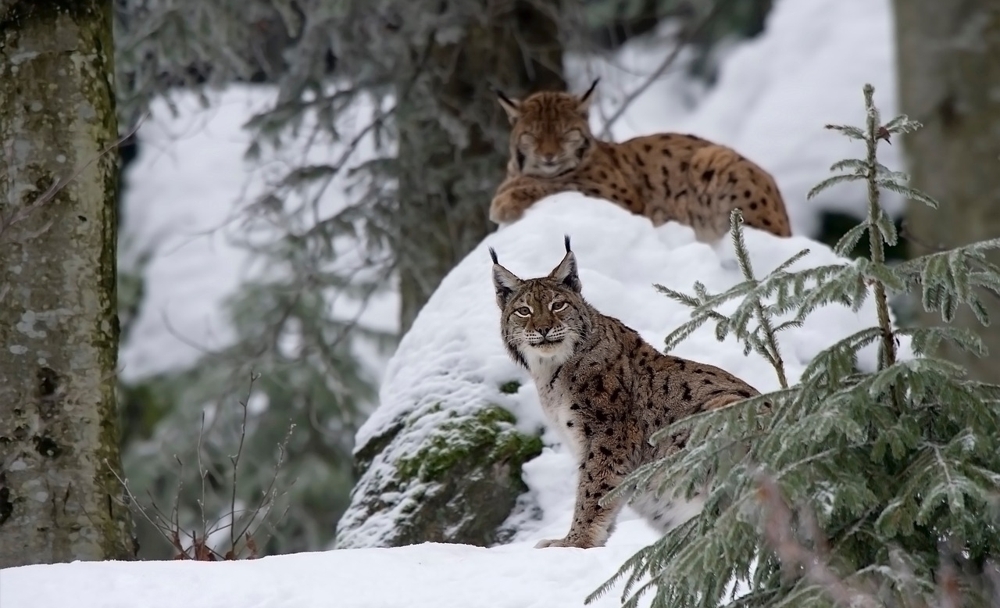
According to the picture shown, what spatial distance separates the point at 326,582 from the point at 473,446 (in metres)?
2.35

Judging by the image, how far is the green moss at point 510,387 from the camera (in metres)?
6.80

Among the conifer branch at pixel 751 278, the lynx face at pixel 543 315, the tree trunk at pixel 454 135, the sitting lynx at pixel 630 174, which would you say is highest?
the tree trunk at pixel 454 135

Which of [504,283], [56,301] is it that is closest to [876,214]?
[504,283]

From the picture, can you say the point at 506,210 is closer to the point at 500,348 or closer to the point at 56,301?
the point at 500,348

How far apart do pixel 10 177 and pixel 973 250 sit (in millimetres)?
3479

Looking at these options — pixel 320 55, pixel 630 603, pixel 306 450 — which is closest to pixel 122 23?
pixel 320 55

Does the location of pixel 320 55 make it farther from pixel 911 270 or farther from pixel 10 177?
pixel 911 270

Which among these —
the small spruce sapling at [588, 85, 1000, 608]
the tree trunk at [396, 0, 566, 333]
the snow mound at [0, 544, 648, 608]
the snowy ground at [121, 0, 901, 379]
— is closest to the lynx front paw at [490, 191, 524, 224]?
the tree trunk at [396, 0, 566, 333]

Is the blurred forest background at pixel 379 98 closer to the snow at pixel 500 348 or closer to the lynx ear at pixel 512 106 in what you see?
the snow at pixel 500 348

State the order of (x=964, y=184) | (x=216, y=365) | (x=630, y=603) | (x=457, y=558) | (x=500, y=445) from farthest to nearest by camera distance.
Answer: (x=216, y=365), (x=964, y=184), (x=500, y=445), (x=457, y=558), (x=630, y=603)

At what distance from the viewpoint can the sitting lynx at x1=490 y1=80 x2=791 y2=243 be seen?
8.30 m

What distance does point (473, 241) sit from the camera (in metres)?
10.3

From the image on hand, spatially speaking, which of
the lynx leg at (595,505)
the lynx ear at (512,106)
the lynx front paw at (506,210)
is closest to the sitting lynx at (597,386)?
the lynx leg at (595,505)

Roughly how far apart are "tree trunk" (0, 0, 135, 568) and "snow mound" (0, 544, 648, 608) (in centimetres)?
77
